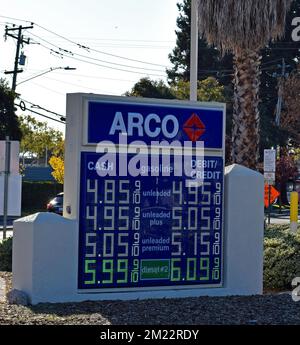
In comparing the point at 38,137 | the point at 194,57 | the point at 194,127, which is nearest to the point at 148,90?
the point at 38,137

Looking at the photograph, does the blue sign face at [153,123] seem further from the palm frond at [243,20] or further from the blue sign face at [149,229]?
the palm frond at [243,20]

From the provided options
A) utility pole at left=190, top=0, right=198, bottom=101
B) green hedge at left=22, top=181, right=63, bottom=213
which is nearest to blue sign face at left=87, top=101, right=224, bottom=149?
utility pole at left=190, top=0, right=198, bottom=101

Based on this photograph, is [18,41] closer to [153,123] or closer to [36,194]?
[36,194]

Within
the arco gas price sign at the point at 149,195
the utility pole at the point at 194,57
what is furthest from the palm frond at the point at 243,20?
the arco gas price sign at the point at 149,195

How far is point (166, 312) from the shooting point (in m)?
10.2

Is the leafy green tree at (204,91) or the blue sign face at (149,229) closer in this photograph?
the blue sign face at (149,229)

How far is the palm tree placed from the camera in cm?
2075

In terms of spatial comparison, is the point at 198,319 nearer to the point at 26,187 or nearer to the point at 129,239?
the point at 129,239

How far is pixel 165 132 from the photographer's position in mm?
11797

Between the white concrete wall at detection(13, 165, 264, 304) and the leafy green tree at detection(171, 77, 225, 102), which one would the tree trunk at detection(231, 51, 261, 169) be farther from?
the leafy green tree at detection(171, 77, 225, 102)

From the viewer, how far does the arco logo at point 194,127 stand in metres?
12.0

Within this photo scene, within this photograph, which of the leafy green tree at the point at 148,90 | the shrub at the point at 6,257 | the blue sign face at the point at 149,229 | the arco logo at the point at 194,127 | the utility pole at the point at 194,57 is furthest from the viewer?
the leafy green tree at the point at 148,90

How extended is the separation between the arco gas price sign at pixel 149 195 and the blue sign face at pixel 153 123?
1cm

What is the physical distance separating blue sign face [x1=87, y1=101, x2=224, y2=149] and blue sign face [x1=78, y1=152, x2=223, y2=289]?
0.31m
